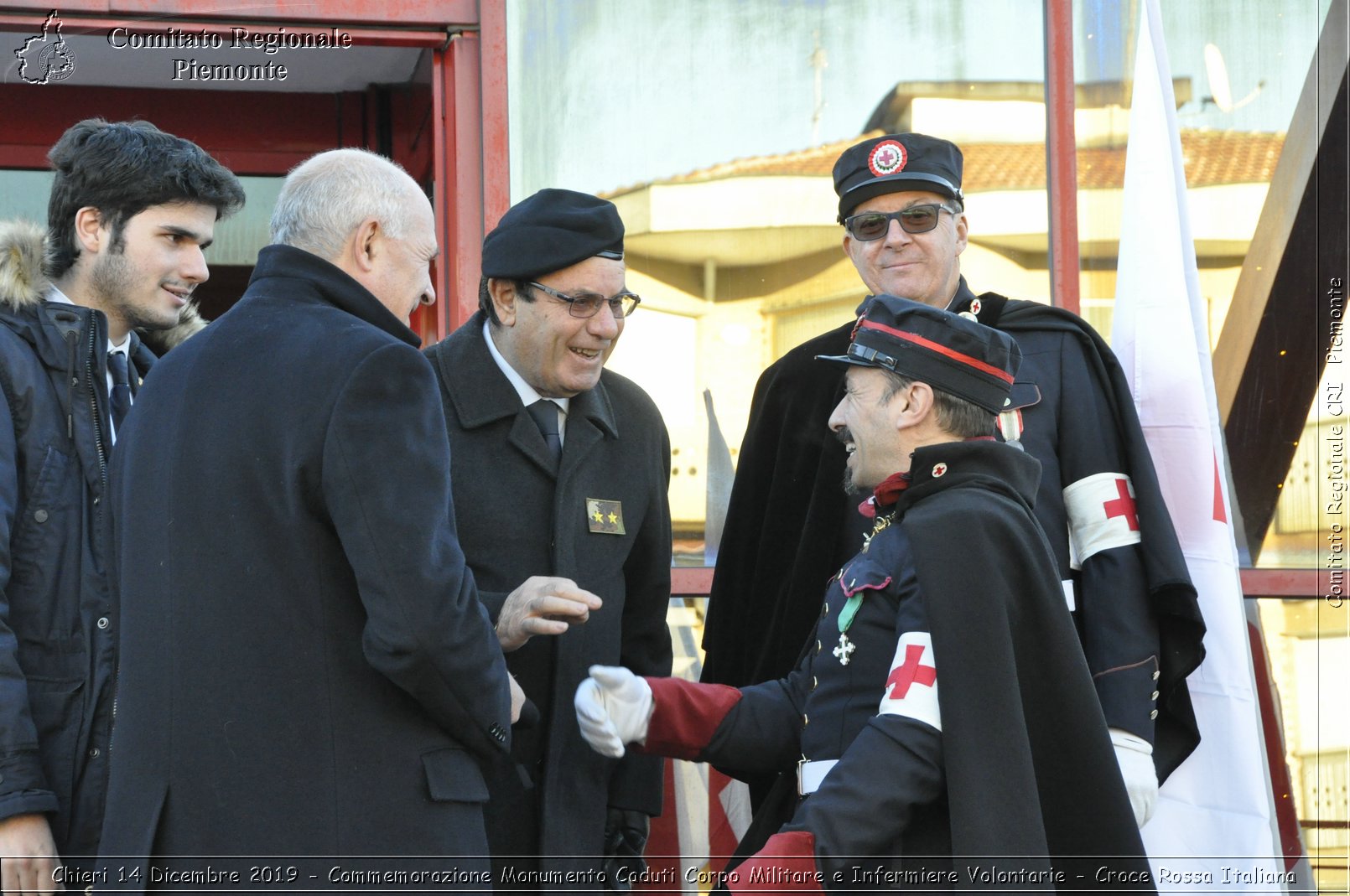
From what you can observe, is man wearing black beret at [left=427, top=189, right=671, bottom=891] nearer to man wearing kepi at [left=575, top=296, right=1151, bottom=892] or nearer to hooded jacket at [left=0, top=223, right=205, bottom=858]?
man wearing kepi at [left=575, top=296, right=1151, bottom=892]

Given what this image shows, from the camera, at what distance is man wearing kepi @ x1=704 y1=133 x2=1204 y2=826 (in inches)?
134

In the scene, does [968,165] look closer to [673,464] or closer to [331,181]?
[673,464]

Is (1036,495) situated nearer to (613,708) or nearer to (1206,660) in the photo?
(613,708)

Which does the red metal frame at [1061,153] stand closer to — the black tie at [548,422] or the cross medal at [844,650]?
the black tie at [548,422]

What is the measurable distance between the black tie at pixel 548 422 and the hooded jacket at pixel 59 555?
3.06 feet

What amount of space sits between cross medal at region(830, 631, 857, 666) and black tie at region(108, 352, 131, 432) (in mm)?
1677

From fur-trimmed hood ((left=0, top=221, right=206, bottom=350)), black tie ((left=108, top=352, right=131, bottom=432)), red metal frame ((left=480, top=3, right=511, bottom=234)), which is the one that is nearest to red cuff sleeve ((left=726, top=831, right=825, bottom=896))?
black tie ((left=108, top=352, right=131, bottom=432))

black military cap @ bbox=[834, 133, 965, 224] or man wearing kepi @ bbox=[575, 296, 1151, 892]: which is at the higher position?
black military cap @ bbox=[834, 133, 965, 224]

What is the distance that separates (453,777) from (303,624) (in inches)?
15.1

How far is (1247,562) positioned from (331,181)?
3.46m

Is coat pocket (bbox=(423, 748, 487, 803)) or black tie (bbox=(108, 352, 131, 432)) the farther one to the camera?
black tie (bbox=(108, 352, 131, 432))

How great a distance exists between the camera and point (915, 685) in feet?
8.72

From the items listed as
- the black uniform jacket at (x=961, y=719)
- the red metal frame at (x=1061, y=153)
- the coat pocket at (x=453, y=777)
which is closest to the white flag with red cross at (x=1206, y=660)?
the red metal frame at (x=1061, y=153)

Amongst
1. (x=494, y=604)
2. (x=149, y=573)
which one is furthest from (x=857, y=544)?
(x=149, y=573)
